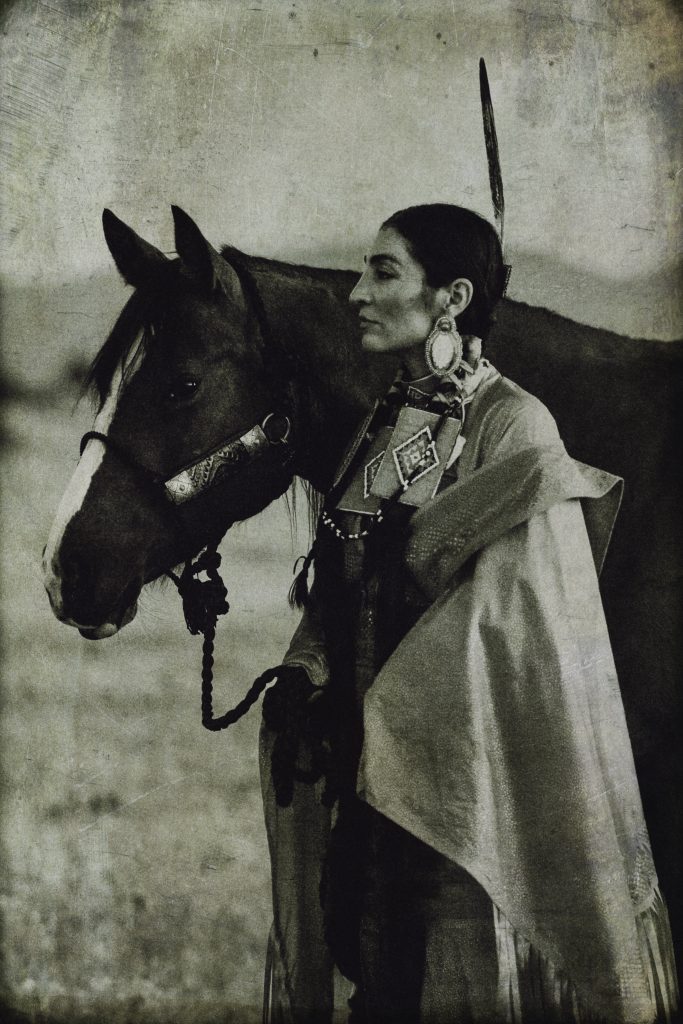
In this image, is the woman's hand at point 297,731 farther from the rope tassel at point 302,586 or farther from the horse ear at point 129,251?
the horse ear at point 129,251

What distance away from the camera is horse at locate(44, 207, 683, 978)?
5.74 feet

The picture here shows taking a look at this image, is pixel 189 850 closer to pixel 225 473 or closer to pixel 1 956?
pixel 1 956

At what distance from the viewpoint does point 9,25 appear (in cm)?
199

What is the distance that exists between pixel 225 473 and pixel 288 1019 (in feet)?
3.13

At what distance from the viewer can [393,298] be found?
1774 millimetres

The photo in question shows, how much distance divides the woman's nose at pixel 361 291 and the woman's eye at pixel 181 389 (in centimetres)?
32

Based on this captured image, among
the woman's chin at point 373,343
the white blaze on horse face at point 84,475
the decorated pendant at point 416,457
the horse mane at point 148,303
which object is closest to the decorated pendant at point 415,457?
the decorated pendant at point 416,457

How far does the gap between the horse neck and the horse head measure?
0.11ft

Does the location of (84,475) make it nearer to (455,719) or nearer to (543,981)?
(455,719)

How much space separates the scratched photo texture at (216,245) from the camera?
181 cm

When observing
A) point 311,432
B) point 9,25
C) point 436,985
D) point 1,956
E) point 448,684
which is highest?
point 9,25

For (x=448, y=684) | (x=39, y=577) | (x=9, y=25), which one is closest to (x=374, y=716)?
(x=448, y=684)

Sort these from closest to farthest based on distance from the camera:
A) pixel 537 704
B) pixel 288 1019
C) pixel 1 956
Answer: pixel 537 704 < pixel 288 1019 < pixel 1 956

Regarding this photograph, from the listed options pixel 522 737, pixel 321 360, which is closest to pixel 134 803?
pixel 522 737
